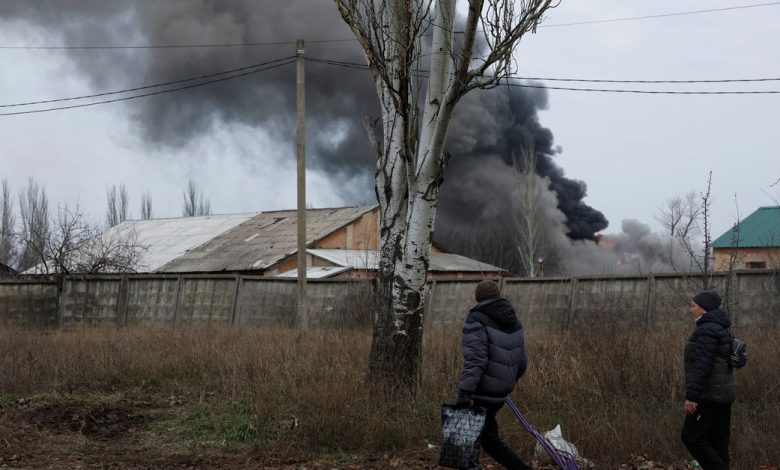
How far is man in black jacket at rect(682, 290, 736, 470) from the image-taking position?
5871 mm

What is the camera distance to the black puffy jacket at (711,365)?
19.2 feet

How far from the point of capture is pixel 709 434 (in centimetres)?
604

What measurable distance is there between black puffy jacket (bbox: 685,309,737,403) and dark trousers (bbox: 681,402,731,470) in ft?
0.29

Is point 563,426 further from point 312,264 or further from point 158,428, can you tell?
point 312,264

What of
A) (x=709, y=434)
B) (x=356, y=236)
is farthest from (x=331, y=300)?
(x=709, y=434)

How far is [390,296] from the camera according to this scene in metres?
8.96

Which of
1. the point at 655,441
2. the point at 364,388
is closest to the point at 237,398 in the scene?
the point at 364,388

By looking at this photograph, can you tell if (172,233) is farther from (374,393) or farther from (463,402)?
(463,402)

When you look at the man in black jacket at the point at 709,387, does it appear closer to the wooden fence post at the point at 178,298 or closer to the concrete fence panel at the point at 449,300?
the concrete fence panel at the point at 449,300

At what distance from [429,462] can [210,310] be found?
14458 mm

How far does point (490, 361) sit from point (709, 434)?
1.70 meters

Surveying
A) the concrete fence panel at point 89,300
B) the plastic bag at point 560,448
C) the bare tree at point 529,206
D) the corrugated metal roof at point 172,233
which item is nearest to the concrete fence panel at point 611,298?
the plastic bag at point 560,448

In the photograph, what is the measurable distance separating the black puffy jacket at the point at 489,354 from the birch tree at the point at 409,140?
9.03 ft

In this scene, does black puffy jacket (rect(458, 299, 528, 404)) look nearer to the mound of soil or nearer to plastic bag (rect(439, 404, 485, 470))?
plastic bag (rect(439, 404, 485, 470))
